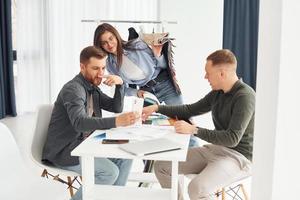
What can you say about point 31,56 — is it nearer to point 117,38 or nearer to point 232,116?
point 117,38

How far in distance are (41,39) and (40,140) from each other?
3.63 m

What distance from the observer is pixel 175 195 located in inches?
86.0

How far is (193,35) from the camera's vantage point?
5.22m

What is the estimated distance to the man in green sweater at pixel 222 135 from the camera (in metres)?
2.34

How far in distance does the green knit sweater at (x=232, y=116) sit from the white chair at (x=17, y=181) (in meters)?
0.90

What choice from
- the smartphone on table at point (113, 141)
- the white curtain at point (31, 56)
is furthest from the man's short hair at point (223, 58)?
the white curtain at point (31, 56)

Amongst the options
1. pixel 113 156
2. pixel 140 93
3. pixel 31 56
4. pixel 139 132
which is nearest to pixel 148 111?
pixel 139 132

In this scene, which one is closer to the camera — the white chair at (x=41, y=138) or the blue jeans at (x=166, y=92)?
the white chair at (x=41, y=138)

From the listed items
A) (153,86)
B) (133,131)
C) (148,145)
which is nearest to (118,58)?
(153,86)

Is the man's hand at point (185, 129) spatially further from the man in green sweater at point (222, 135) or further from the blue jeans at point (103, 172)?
the blue jeans at point (103, 172)

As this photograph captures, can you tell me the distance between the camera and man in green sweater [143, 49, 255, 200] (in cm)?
234

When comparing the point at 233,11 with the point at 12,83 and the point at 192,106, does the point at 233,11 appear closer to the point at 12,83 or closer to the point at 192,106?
the point at 192,106

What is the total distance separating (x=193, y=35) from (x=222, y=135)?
3.04m

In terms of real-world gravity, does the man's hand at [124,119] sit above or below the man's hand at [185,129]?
above
